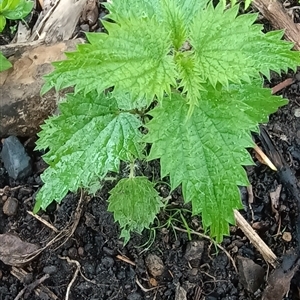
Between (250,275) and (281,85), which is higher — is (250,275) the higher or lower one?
the lower one

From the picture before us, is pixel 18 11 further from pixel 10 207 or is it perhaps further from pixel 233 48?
pixel 233 48

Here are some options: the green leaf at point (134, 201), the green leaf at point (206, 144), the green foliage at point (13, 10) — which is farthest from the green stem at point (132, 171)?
the green foliage at point (13, 10)

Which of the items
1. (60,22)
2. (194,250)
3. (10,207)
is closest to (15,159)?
(10,207)

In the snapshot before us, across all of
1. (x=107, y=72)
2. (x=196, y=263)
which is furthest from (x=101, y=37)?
(x=196, y=263)

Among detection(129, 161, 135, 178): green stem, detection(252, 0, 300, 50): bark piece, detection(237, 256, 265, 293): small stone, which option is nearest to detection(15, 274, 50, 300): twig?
detection(129, 161, 135, 178): green stem

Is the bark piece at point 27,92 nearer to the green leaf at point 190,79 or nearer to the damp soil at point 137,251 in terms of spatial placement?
the damp soil at point 137,251

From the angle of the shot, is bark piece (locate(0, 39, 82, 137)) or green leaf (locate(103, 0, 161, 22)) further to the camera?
bark piece (locate(0, 39, 82, 137))

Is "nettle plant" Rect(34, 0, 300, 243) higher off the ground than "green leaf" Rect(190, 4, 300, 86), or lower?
lower

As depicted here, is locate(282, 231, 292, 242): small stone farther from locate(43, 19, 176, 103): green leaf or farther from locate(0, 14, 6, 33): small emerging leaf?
locate(0, 14, 6, 33): small emerging leaf
